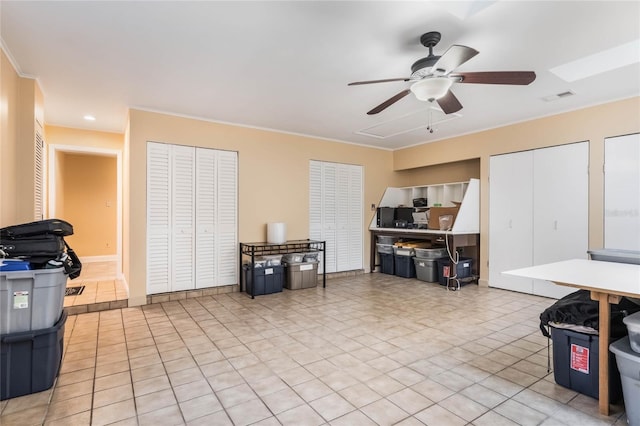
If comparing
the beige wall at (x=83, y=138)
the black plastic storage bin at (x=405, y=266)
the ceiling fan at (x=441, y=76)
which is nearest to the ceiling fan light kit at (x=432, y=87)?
the ceiling fan at (x=441, y=76)

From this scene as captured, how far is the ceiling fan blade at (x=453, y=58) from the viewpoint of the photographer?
2.11 meters

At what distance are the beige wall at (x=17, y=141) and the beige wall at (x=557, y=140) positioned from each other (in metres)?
6.09

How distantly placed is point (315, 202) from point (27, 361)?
4.56 metres

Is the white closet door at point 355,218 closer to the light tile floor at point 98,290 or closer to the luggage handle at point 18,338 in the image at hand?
the light tile floor at point 98,290

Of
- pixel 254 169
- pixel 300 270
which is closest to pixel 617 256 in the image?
pixel 300 270

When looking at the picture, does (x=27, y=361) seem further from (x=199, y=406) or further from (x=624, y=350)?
(x=624, y=350)

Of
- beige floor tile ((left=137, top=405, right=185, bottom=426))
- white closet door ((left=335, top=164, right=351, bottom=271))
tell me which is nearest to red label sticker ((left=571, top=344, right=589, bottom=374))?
beige floor tile ((left=137, top=405, right=185, bottom=426))

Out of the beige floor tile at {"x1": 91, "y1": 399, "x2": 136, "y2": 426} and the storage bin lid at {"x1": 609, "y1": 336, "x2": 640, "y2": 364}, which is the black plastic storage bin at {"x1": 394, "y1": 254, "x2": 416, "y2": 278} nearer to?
the storage bin lid at {"x1": 609, "y1": 336, "x2": 640, "y2": 364}

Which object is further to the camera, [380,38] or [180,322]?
[180,322]

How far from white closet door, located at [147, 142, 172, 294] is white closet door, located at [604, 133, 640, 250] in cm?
595

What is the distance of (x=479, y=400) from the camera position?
217 cm

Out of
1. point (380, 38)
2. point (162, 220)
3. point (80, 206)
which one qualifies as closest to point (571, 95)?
point (380, 38)

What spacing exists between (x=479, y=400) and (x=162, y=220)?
14.2 ft

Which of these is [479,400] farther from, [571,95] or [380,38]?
[571,95]
